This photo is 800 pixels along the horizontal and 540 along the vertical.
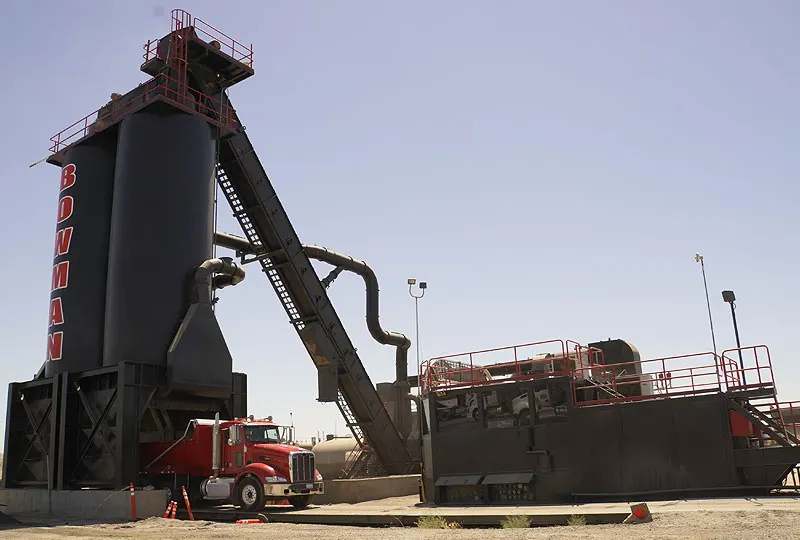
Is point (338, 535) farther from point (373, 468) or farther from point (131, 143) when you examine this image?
point (373, 468)

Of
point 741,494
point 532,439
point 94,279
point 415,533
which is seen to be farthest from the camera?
point 94,279

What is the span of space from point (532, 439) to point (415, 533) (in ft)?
26.7

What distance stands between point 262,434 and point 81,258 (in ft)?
32.2

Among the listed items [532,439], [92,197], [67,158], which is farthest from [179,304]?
[532,439]

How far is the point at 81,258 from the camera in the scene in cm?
2575

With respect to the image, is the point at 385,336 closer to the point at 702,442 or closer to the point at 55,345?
the point at 55,345

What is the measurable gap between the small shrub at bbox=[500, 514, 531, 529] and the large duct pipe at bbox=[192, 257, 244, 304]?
13893 mm

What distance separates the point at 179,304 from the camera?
979 inches

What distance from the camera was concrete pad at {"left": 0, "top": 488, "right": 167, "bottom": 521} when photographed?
2039 cm

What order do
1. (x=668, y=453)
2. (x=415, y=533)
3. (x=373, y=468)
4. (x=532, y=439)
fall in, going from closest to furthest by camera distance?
1. (x=415, y=533)
2. (x=668, y=453)
3. (x=532, y=439)
4. (x=373, y=468)

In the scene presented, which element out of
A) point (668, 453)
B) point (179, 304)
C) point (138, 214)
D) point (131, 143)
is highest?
point (131, 143)

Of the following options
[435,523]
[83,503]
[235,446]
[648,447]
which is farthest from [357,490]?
[435,523]

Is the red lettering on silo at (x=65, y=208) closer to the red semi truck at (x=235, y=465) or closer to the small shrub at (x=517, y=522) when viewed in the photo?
the red semi truck at (x=235, y=465)

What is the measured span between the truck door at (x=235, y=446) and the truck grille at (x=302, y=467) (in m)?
1.70
